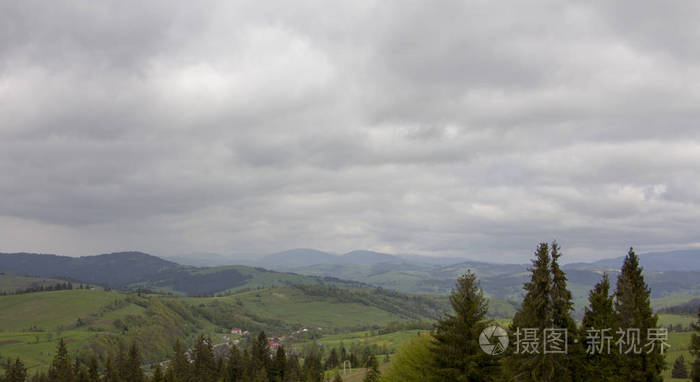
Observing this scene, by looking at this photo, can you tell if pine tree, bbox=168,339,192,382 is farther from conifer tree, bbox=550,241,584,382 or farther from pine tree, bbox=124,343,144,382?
conifer tree, bbox=550,241,584,382

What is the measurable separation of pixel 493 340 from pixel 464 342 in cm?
268

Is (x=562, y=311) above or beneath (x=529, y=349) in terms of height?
above

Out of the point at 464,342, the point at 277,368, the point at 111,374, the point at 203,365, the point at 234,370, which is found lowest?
the point at 234,370

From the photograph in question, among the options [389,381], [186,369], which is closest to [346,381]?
[186,369]

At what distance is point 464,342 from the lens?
32219 millimetres

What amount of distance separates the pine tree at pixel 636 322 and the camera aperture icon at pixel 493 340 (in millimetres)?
12303

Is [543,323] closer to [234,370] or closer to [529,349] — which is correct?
[529,349]

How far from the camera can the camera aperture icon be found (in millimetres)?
32438

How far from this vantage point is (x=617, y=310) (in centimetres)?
4088

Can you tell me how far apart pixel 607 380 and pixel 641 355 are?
341 cm

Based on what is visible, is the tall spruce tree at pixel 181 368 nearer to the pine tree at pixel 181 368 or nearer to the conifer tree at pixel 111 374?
the pine tree at pixel 181 368

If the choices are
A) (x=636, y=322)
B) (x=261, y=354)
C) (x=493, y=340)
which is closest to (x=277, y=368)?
(x=261, y=354)

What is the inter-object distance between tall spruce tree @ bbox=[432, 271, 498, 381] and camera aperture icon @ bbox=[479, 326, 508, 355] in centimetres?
39

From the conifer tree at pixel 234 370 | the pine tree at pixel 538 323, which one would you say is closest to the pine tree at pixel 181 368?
the conifer tree at pixel 234 370
